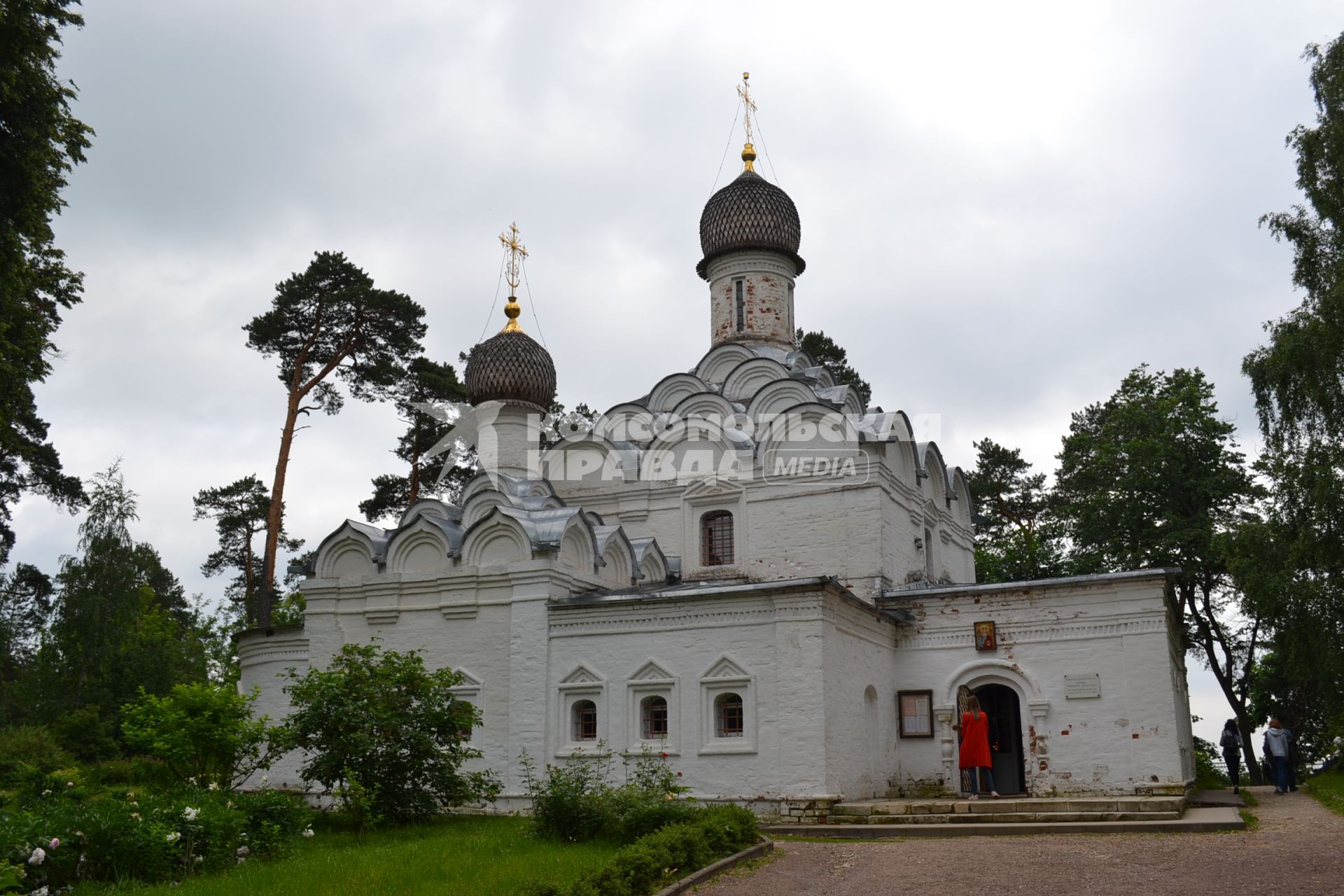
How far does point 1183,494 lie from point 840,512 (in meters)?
8.89

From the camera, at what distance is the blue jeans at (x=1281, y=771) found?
14898 mm

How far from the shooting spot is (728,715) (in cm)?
1282

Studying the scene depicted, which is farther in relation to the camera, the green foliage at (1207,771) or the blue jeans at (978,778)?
the green foliage at (1207,771)

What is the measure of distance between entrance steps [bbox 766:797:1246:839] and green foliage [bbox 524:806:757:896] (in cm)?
195

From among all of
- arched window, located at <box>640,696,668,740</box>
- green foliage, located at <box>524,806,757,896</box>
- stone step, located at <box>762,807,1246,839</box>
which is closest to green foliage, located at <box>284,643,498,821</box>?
arched window, located at <box>640,696,668,740</box>

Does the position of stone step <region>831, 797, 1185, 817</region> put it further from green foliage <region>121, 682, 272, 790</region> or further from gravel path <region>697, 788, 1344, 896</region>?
green foliage <region>121, 682, 272, 790</region>

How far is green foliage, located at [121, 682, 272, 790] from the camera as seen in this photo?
11961mm

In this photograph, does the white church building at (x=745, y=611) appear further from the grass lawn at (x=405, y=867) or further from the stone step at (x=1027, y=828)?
the grass lawn at (x=405, y=867)

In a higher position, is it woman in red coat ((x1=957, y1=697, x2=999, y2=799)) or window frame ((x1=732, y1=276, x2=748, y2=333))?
Answer: window frame ((x1=732, y1=276, x2=748, y2=333))

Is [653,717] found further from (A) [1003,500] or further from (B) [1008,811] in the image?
(A) [1003,500]

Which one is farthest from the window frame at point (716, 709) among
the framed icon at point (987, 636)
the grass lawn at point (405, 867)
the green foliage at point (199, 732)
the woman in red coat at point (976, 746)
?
the green foliage at point (199, 732)

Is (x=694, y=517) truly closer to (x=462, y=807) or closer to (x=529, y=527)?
(x=529, y=527)

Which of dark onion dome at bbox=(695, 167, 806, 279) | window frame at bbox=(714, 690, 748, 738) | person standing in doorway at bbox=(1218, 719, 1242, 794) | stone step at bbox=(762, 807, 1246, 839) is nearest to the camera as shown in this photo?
stone step at bbox=(762, 807, 1246, 839)

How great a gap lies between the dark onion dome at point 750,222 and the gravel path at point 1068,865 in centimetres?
1074
